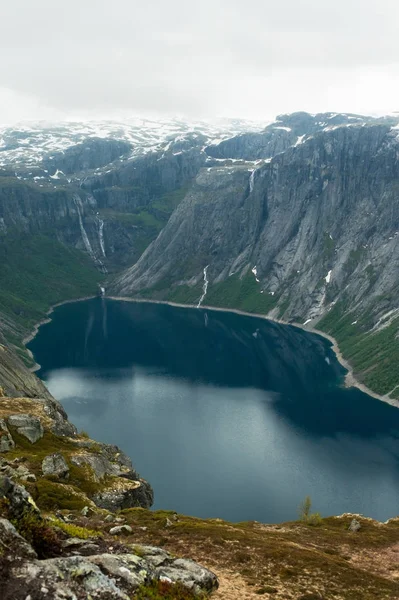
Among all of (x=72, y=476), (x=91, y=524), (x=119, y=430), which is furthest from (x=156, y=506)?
(x=91, y=524)

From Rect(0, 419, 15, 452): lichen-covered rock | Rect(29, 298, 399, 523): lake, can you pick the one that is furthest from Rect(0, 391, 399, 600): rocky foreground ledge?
Rect(29, 298, 399, 523): lake

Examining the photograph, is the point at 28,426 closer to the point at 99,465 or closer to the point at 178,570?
the point at 99,465

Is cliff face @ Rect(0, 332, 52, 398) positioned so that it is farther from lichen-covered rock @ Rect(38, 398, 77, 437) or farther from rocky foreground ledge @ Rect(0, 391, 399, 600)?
rocky foreground ledge @ Rect(0, 391, 399, 600)

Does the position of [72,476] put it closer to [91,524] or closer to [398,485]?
[91,524]

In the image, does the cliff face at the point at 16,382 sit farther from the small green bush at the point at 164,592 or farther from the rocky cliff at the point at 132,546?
the small green bush at the point at 164,592

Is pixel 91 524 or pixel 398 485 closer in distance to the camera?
pixel 91 524

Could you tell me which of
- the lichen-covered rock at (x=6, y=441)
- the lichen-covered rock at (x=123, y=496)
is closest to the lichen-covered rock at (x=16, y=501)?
the lichen-covered rock at (x=123, y=496)
